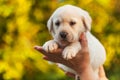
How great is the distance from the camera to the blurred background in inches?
242

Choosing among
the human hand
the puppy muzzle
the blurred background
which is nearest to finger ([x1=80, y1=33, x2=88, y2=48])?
the human hand

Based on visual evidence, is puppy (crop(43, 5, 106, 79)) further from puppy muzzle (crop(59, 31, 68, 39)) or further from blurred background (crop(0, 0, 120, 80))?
blurred background (crop(0, 0, 120, 80))

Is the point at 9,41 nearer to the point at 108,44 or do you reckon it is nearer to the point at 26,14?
the point at 26,14

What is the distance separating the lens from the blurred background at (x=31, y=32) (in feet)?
20.2

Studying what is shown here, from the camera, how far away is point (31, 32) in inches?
246

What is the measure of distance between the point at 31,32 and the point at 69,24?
7.64 feet

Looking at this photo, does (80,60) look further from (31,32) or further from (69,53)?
(31,32)

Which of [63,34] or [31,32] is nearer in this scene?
[63,34]

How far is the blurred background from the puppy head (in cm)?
212

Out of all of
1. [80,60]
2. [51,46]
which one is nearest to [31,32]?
[80,60]

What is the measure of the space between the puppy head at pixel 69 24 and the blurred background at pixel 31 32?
212 cm

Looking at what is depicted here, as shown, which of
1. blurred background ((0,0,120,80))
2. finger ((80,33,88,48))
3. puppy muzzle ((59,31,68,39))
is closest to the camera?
puppy muzzle ((59,31,68,39))

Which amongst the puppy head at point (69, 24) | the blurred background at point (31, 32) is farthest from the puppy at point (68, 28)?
the blurred background at point (31, 32)

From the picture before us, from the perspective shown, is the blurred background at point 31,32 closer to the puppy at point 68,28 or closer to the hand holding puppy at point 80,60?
the hand holding puppy at point 80,60
